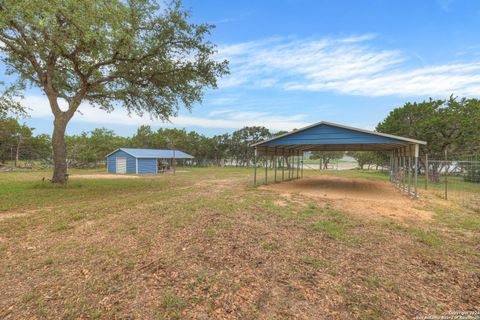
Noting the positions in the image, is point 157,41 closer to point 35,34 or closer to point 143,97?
point 143,97

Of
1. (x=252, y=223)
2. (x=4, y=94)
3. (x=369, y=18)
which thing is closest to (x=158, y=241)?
(x=252, y=223)

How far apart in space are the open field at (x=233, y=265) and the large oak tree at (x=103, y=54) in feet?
19.5

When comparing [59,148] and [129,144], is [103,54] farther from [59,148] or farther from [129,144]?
[129,144]

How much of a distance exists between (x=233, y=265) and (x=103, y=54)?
9.29 meters

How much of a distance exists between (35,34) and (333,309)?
11.8 meters

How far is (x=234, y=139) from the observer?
45.9 metres

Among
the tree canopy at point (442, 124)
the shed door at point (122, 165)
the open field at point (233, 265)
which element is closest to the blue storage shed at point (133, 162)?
the shed door at point (122, 165)

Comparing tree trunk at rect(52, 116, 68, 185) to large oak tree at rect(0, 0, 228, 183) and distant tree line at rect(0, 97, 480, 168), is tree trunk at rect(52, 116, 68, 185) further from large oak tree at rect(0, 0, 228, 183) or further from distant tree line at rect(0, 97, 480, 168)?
distant tree line at rect(0, 97, 480, 168)

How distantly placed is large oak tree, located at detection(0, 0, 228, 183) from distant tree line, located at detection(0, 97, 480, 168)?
10.0 feet

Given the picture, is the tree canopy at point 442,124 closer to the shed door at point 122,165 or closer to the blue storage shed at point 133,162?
the blue storage shed at point 133,162

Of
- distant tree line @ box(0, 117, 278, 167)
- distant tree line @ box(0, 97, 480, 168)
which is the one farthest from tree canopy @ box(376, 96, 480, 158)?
distant tree line @ box(0, 117, 278, 167)

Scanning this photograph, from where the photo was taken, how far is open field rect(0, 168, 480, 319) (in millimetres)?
2389

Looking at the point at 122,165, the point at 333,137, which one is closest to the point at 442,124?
the point at 333,137

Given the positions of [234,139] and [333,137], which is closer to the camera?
[333,137]
